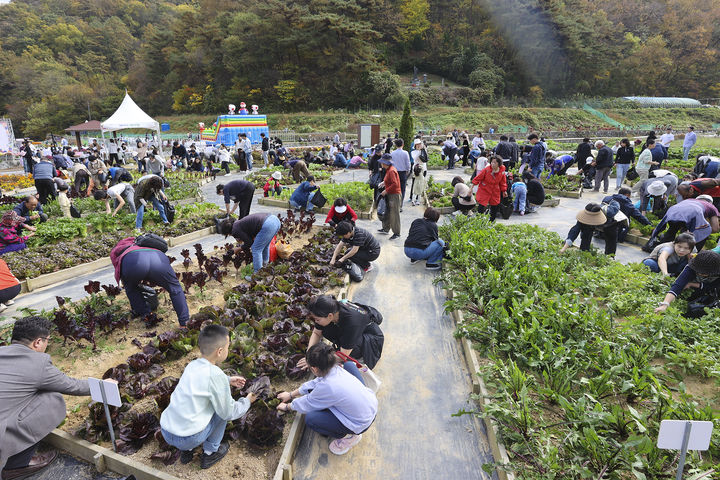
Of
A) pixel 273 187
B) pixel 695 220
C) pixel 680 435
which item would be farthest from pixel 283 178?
pixel 680 435

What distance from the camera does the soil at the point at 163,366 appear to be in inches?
125

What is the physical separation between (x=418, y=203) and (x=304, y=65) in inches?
1788

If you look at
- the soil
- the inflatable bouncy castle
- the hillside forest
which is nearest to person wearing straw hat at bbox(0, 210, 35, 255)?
the soil

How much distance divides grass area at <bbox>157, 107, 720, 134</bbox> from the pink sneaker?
38.6m

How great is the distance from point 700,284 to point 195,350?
20.8 feet

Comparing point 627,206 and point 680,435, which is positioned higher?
point 627,206

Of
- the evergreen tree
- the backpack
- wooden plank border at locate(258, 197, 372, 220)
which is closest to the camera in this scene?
the backpack

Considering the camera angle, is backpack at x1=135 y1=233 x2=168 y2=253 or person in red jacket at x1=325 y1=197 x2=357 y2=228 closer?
backpack at x1=135 y1=233 x2=168 y2=253

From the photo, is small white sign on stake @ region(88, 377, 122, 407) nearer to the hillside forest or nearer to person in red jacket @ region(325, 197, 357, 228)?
person in red jacket @ region(325, 197, 357, 228)

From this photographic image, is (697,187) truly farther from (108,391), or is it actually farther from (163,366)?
(108,391)

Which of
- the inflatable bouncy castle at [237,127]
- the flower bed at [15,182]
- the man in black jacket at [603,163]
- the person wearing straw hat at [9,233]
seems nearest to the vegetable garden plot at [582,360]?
the man in black jacket at [603,163]

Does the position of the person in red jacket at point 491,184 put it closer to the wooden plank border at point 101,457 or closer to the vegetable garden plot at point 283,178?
the vegetable garden plot at point 283,178

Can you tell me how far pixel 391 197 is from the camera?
8.56 m

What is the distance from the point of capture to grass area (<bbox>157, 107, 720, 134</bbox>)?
4169 centimetres
